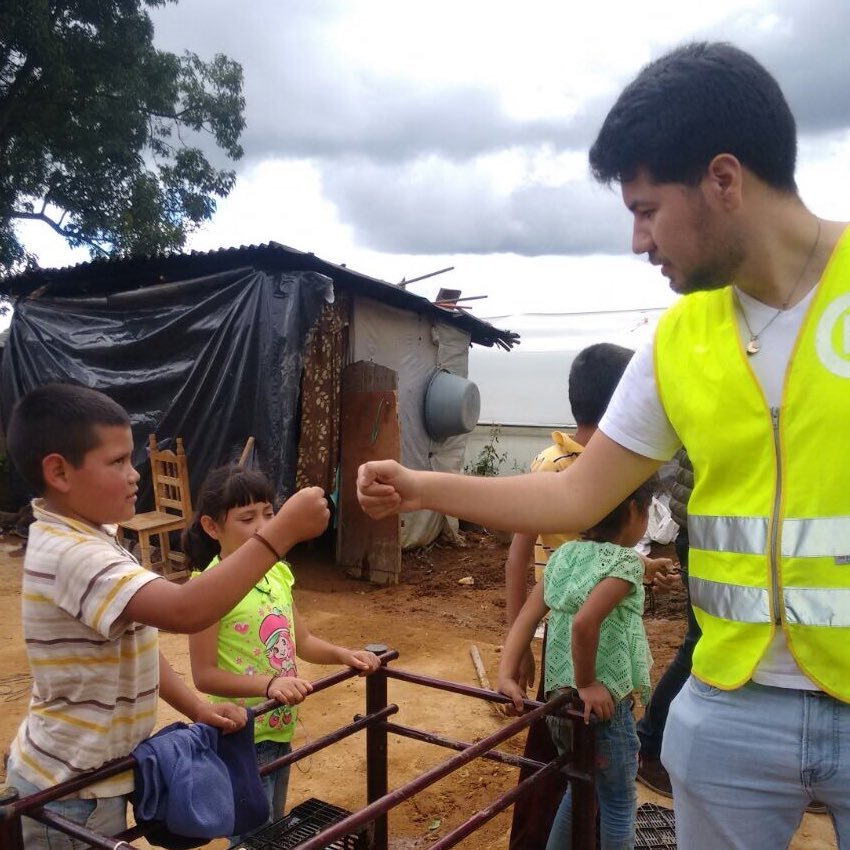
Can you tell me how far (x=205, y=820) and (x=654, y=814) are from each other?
2.28 metres

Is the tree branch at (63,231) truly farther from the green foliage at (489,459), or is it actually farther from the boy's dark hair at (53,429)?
the boy's dark hair at (53,429)

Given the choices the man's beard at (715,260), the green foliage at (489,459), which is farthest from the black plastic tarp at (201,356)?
the man's beard at (715,260)

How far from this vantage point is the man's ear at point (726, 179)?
1.31m

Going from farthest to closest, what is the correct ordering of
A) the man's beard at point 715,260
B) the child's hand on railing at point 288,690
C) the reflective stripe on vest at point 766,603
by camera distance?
the child's hand on railing at point 288,690 → the man's beard at point 715,260 → the reflective stripe on vest at point 766,603

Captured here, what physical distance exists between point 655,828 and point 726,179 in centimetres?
270

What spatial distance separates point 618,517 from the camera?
2396 millimetres

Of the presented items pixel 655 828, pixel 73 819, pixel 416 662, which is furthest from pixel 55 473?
pixel 416 662

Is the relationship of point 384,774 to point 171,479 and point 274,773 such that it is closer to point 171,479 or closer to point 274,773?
point 274,773

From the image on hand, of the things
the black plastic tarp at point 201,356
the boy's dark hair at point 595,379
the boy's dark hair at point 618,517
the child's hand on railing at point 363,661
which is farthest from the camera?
the black plastic tarp at point 201,356

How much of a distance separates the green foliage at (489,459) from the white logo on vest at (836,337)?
10488 mm

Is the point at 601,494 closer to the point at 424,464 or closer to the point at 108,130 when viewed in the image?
the point at 424,464

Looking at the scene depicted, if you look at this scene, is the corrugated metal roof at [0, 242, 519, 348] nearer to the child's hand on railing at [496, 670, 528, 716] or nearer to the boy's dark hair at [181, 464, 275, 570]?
the boy's dark hair at [181, 464, 275, 570]

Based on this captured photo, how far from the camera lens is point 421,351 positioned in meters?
9.56

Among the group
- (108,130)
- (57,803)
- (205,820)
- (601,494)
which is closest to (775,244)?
(601,494)
